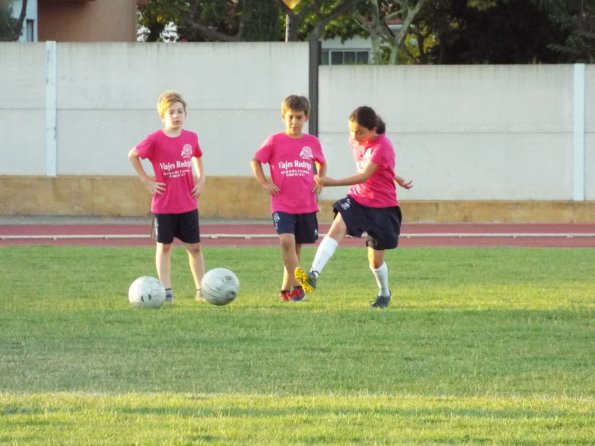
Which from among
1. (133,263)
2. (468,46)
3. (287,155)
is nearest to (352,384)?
(287,155)

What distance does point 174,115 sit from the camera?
11539 mm

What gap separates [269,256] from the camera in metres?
16.7

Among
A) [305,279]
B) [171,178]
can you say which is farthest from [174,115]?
[305,279]

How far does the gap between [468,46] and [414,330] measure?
30419 millimetres

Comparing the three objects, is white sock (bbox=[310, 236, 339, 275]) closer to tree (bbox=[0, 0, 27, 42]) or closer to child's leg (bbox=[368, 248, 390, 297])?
child's leg (bbox=[368, 248, 390, 297])

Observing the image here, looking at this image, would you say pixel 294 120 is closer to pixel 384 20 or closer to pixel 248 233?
pixel 248 233

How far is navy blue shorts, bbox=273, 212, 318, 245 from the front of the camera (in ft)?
38.3

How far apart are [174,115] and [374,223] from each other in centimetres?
187

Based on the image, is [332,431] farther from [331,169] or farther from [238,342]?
[331,169]

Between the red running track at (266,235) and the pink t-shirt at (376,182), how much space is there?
25.2ft

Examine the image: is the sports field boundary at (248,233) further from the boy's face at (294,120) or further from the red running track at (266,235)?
the boy's face at (294,120)

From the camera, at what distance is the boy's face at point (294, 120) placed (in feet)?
37.7

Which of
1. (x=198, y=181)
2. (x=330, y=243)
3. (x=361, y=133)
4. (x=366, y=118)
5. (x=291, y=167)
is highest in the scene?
(x=366, y=118)

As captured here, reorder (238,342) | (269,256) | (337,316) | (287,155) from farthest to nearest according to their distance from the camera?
1. (269,256)
2. (287,155)
3. (337,316)
4. (238,342)
